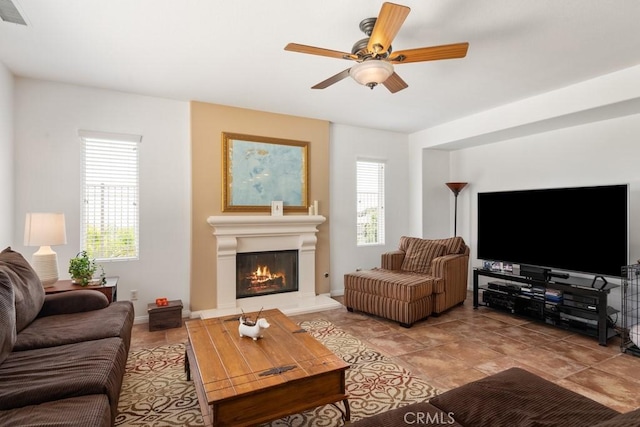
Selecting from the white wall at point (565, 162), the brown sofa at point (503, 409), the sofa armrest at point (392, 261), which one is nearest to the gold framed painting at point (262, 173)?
the sofa armrest at point (392, 261)

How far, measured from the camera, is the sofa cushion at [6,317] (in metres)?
1.78

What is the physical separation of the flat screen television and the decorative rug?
7.91ft

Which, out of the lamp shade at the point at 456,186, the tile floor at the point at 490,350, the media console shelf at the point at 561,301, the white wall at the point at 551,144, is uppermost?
the white wall at the point at 551,144

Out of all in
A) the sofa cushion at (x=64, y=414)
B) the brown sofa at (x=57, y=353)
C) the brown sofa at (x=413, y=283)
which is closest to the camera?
the sofa cushion at (x=64, y=414)

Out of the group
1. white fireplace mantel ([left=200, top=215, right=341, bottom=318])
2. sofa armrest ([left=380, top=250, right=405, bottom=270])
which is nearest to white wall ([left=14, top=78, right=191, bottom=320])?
white fireplace mantel ([left=200, top=215, right=341, bottom=318])

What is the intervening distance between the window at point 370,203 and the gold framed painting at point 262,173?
108cm

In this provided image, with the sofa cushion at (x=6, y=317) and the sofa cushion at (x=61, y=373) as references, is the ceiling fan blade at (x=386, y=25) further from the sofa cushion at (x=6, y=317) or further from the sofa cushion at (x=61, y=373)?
the sofa cushion at (x=6, y=317)

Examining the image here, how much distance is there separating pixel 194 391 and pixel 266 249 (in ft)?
7.61

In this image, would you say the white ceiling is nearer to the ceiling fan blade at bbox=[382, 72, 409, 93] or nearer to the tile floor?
the ceiling fan blade at bbox=[382, 72, 409, 93]

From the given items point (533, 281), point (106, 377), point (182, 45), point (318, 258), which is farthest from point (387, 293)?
point (182, 45)

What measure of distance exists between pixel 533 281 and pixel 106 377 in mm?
4207

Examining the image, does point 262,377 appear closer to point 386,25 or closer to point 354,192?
point 386,25

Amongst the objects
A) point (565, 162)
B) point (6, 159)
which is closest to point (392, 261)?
point (565, 162)

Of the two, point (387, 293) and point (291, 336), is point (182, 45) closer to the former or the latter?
point (291, 336)
